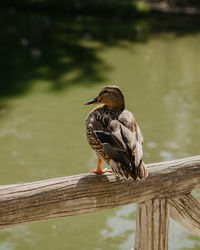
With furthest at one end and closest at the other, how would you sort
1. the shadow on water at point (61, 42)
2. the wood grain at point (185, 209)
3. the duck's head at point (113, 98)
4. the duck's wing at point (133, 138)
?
1. the shadow on water at point (61, 42)
2. the duck's head at point (113, 98)
3. the wood grain at point (185, 209)
4. the duck's wing at point (133, 138)

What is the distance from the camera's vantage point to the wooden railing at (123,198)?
4.09ft

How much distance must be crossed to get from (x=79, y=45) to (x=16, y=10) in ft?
13.7

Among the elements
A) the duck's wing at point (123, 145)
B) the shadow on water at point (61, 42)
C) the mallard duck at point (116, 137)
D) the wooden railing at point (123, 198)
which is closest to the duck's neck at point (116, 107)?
the mallard duck at point (116, 137)

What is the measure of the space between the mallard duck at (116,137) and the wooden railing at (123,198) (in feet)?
0.31

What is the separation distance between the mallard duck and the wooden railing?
9 cm

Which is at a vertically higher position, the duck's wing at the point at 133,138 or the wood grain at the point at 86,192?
the duck's wing at the point at 133,138

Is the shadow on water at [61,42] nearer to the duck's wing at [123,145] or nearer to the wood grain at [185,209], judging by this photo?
the duck's wing at [123,145]

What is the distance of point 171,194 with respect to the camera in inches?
57.1

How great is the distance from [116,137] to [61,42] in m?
7.08

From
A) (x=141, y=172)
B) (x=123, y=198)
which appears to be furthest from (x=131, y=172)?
(x=123, y=198)

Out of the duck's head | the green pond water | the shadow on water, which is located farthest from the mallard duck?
the shadow on water

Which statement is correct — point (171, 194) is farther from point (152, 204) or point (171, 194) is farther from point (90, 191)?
point (90, 191)

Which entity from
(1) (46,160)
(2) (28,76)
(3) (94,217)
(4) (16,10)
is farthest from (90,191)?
(4) (16,10)

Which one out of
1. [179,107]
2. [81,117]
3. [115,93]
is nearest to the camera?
[115,93]
